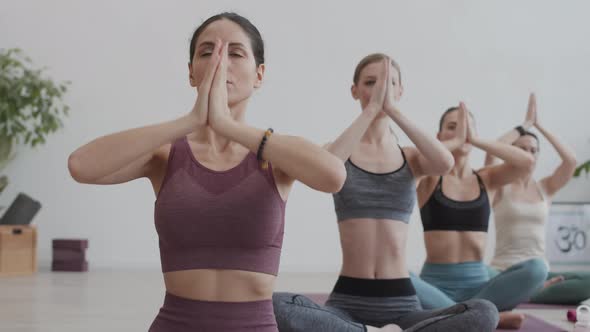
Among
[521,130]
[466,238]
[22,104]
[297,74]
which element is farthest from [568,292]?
[22,104]

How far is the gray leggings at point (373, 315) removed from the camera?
1966 mm

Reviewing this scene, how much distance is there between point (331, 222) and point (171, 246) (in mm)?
4838

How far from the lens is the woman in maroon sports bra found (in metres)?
1.28

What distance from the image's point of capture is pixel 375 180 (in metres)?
2.21

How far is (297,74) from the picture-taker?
20.3ft

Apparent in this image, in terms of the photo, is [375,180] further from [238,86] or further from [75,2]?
[75,2]

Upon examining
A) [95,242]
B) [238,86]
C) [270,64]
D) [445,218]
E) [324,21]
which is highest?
[324,21]

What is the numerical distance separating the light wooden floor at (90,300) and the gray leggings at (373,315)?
33.3 inches

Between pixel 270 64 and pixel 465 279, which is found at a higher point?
pixel 270 64

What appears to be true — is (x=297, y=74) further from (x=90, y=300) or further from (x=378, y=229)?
(x=378, y=229)

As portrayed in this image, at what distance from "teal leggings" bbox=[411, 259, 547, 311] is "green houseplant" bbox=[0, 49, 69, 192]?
3.65 meters

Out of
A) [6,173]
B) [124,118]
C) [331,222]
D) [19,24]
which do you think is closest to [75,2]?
[19,24]

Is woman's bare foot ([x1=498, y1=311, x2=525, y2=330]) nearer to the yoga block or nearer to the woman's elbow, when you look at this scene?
the woman's elbow

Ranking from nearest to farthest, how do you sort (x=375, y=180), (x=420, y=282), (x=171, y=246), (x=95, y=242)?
(x=171, y=246)
(x=375, y=180)
(x=420, y=282)
(x=95, y=242)
